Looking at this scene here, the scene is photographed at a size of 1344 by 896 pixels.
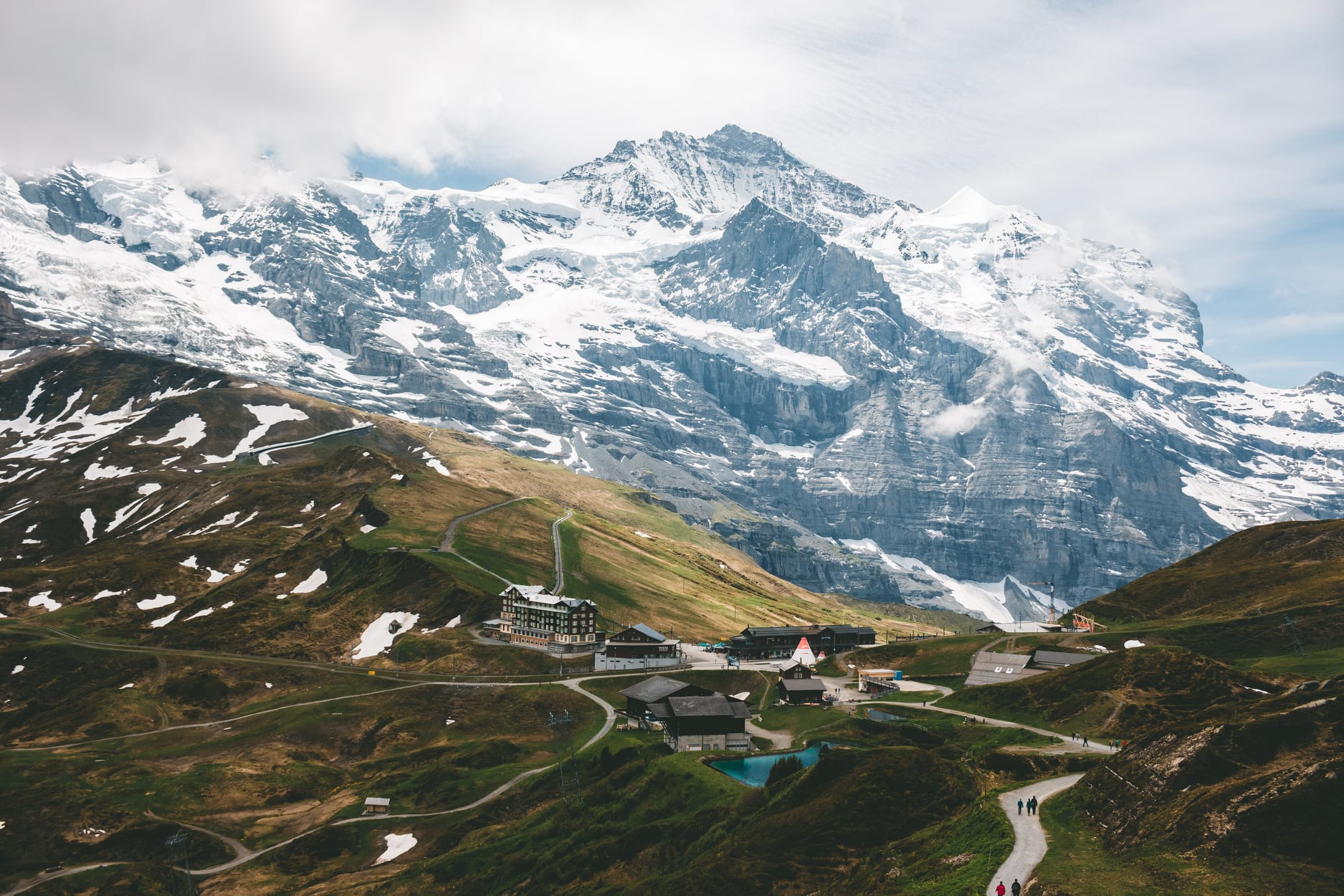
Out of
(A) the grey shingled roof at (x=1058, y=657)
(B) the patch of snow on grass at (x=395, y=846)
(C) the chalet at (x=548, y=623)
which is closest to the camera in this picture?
(B) the patch of snow on grass at (x=395, y=846)

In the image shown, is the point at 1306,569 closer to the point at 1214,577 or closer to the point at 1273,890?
the point at 1214,577

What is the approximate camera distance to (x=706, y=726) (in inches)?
3730

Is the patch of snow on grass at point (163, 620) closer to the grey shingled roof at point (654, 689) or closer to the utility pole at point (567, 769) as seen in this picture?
the utility pole at point (567, 769)

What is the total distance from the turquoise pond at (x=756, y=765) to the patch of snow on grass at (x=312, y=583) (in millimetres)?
116988

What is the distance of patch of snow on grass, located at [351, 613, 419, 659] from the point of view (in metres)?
148

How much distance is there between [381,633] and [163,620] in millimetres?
47913

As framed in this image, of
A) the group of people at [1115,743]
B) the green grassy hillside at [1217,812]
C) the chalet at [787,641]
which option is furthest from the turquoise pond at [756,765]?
the chalet at [787,641]

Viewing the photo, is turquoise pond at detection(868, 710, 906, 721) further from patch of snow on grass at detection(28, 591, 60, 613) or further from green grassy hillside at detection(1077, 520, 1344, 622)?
patch of snow on grass at detection(28, 591, 60, 613)

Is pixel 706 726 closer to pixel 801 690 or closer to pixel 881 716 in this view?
pixel 881 716

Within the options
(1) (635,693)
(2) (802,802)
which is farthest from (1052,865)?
(1) (635,693)

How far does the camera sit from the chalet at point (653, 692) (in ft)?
347

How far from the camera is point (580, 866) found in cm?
6450

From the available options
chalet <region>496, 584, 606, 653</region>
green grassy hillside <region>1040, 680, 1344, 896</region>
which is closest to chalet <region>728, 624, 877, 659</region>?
chalet <region>496, 584, 606, 653</region>

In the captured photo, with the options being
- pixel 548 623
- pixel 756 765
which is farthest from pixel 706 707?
pixel 548 623
